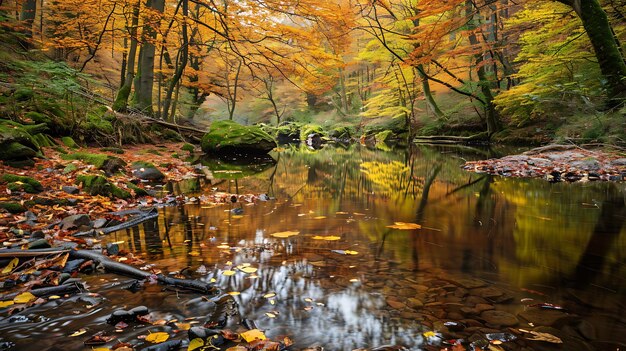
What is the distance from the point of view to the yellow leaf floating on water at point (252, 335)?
1.77 m

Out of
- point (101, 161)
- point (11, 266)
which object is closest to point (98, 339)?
point (11, 266)

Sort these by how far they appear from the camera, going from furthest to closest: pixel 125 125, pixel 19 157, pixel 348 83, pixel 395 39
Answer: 1. pixel 348 83
2. pixel 395 39
3. pixel 125 125
4. pixel 19 157

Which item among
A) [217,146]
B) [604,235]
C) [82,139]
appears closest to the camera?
[604,235]

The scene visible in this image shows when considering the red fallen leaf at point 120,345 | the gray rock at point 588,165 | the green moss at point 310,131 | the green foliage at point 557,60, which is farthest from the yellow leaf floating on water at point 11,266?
the green moss at point 310,131

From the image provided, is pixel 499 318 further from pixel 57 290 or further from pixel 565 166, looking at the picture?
pixel 565 166

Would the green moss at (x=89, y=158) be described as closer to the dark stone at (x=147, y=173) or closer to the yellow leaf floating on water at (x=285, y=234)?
the dark stone at (x=147, y=173)

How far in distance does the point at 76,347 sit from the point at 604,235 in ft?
13.6

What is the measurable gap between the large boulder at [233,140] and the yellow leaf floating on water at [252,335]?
11.8 m

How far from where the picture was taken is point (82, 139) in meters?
8.62

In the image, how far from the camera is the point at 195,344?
66.7 inches

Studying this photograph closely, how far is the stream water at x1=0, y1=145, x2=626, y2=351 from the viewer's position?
186 cm

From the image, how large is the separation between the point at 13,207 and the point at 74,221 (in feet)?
2.45

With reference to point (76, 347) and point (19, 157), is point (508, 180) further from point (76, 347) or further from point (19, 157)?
point (19, 157)

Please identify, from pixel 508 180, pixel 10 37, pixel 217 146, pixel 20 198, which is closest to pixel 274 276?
pixel 20 198
